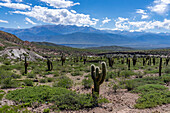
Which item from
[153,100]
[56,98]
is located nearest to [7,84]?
[56,98]

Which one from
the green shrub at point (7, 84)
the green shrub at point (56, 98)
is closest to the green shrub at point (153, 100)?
the green shrub at point (56, 98)

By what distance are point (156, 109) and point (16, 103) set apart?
8.40 meters

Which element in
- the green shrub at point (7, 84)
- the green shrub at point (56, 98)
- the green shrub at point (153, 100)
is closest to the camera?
the green shrub at point (153, 100)

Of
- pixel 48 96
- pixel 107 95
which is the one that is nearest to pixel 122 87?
pixel 107 95

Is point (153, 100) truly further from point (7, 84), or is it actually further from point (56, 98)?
point (7, 84)

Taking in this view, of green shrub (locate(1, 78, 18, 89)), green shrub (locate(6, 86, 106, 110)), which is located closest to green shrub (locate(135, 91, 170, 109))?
green shrub (locate(6, 86, 106, 110))

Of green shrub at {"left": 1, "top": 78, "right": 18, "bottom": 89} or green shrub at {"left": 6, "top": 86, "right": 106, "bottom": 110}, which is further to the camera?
green shrub at {"left": 1, "top": 78, "right": 18, "bottom": 89}

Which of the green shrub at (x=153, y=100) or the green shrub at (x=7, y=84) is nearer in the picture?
the green shrub at (x=153, y=100)

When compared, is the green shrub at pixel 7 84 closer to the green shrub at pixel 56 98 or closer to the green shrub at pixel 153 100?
Result: the green shrub at pixel 56 98

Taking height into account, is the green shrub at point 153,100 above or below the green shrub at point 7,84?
below

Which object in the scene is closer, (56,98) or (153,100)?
(153,100)

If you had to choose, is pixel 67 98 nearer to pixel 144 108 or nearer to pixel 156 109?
pixel 144 108

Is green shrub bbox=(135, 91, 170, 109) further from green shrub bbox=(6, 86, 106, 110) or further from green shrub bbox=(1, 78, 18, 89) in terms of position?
green shrub bbox=(1, 78, 18, 89)

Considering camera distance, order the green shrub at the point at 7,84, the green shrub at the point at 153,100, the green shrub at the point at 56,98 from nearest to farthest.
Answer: the green shrub at the point at 153,100
the green shrub at the point at 56,98
the green shrub at the point at 7,84
